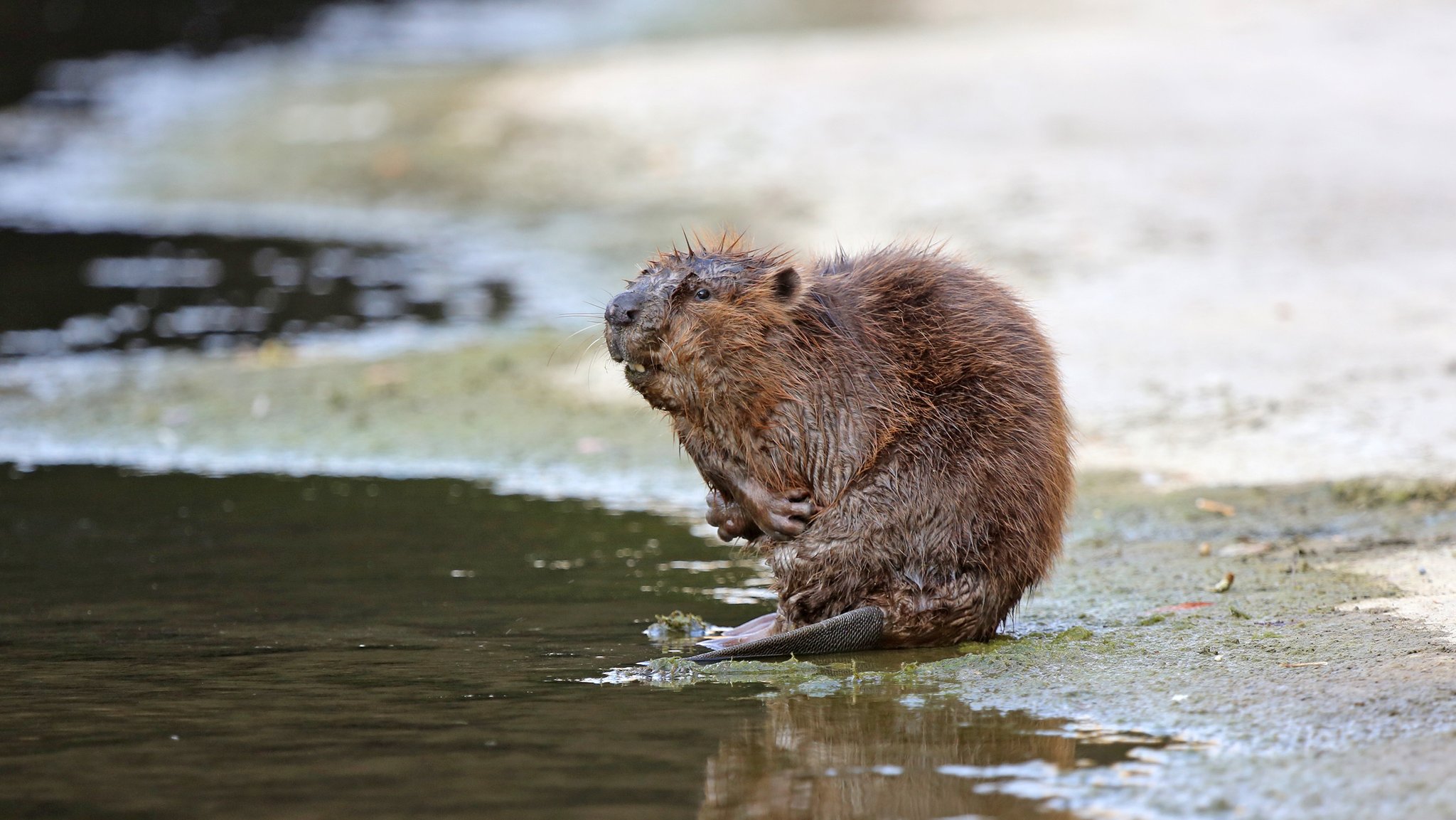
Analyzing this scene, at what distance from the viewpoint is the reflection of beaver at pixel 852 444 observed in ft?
13.1

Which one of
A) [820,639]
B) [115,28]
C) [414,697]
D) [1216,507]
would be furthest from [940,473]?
[115,28]

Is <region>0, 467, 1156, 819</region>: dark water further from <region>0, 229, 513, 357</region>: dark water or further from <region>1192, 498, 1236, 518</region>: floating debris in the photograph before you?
<region>0, 229, 513, 357</region>: dark water

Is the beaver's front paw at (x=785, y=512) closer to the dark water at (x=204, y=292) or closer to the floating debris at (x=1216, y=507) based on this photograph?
the floating debris at (x=1216, y=507)

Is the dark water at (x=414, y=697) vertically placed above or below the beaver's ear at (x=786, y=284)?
below

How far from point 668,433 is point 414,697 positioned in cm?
328

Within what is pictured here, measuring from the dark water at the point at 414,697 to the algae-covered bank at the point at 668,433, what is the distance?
2cm

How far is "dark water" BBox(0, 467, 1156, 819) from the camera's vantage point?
2.99m

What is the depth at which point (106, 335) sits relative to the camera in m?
9.23

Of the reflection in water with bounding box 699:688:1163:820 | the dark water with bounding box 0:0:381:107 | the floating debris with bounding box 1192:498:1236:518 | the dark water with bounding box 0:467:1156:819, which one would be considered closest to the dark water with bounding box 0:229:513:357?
the dark water with bounding box 0:467:1156:819

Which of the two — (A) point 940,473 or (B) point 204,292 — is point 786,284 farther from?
(B) point 204,292

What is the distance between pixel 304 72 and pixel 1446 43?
37.8ft

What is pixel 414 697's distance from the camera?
363 centimetres

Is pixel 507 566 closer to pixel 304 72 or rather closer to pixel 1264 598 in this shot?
pixel 1264 598

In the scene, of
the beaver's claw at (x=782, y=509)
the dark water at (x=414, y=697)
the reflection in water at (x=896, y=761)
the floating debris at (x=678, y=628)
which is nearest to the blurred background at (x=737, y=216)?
the dark water at (x=414, y=697)
